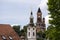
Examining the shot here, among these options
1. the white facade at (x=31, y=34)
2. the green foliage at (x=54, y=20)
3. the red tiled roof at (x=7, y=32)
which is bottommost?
the white facade at (x=31, y=34)

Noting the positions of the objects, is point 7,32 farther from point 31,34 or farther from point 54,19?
point 31,34

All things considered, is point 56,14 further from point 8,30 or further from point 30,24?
point 30,24

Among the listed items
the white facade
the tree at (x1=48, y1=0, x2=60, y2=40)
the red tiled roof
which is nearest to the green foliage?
the tree at (x1=48, y1=0, x2=60, y2=40)

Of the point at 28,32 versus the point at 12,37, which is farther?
the point at 28,32

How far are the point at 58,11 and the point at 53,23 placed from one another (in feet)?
4.81

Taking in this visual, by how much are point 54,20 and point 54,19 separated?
0.19 m

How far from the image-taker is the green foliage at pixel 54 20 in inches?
1454

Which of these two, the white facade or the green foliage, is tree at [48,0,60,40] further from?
the white facade

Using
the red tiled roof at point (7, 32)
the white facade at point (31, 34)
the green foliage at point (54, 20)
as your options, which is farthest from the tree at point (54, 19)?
the white facade at point (31, 34)

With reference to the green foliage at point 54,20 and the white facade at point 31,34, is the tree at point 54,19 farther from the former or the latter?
the white facade at point 31,34

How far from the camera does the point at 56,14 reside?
37.7 metres

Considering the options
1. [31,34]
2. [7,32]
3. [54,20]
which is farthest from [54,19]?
[31,34]

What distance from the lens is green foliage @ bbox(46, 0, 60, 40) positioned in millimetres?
36938

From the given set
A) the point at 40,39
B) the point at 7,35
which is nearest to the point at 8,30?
the point at 7,35
